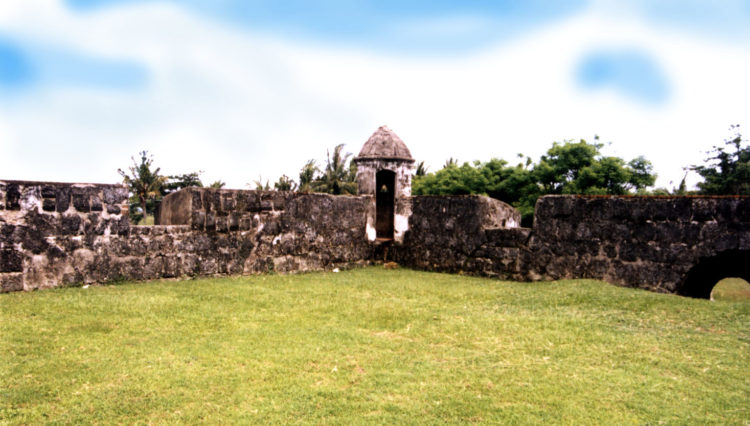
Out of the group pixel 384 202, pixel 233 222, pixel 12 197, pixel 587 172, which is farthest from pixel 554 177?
pixel 12 197

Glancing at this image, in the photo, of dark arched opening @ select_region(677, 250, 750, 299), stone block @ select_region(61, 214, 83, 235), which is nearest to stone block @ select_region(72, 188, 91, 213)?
stone block @ select_region(61, 214, 83, 235)

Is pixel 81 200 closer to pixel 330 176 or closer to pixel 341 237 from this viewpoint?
pixel 341 237

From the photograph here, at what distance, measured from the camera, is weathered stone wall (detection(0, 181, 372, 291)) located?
7371 millimetres

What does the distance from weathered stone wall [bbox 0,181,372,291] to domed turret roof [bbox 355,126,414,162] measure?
1181mm

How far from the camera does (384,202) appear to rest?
44.3ft

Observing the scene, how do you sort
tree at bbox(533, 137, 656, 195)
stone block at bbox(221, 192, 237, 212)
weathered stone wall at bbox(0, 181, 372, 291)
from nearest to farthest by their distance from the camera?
weathered stone wall at bbox(0, 181, 372, 291) < stone block at bbox(221, 192, 237, 212) < tree at bbox(533, 137, 656, 195)

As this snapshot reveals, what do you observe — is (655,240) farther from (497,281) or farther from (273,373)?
(273,373)

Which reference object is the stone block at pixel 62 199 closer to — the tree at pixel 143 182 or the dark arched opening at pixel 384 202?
the dark arched opening at pixel 384 202

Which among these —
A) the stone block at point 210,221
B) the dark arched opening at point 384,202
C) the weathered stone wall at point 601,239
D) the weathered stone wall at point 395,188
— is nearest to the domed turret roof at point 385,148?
the weathered stone wall at point 395,188

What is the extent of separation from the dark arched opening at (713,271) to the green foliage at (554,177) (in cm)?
2056

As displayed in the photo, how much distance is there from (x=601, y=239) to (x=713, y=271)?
67.7 inches

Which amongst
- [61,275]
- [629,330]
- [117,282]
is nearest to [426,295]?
[629,330]

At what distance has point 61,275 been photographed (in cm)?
760

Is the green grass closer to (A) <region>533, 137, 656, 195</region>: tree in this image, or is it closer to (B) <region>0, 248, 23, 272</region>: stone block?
(A) <region>533, 137, 656, 195</region>: tree
